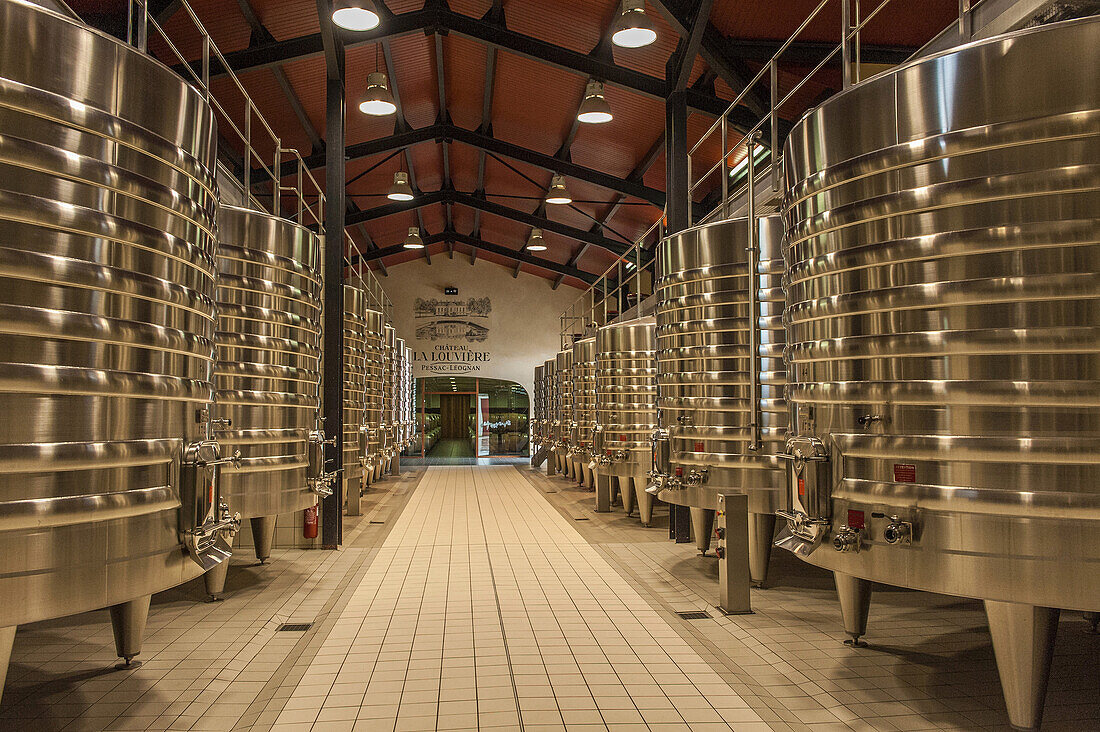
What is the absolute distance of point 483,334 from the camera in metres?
26.5

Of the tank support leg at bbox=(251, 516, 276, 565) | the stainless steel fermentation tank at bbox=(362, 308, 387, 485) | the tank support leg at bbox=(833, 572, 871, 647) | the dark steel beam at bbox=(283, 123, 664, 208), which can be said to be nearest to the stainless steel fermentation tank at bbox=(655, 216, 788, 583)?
the tank support leg at bbox=(833, 572, 871, 647)

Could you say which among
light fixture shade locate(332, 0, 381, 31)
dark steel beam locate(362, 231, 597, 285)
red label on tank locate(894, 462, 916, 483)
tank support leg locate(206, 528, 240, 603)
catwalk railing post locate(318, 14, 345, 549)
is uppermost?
dark steel beam locate(362, 231, 597, 285)

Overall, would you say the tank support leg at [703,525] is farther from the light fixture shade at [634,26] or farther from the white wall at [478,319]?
the white wall at [478,319]

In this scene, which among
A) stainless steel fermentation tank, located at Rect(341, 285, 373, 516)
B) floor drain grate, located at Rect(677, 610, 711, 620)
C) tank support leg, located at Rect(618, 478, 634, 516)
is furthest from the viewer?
tank support leg, located at Rect(618, 478, 634, 516)

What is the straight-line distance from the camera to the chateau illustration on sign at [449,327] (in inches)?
1040

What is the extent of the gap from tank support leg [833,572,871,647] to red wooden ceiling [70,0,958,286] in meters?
5.75

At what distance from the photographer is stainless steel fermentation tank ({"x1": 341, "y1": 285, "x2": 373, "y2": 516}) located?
35.5ft

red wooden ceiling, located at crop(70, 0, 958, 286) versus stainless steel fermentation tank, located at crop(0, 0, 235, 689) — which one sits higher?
red wooden ceiling, located at crop(70, 0, 958, 286)

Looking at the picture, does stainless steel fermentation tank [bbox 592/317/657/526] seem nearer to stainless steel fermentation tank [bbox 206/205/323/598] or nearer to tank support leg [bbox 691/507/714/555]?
tank support leg [bbox 691/507/714/555]

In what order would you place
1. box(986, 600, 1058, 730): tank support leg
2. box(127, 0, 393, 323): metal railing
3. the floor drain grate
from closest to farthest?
box(986, 600, 1058, 730): tank support leg → the floor drain grate → box(127, 0, 393, 323): metal railing

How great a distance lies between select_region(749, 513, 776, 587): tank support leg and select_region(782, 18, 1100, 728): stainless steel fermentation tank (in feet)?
7.68

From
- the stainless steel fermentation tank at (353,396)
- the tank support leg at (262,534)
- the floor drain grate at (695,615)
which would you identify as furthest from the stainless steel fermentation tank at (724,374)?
the stainless steel fermentation tank at (353,396)

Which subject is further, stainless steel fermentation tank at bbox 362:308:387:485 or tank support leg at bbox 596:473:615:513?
stainless steel fermentation tank at bbox 362:308:387:485

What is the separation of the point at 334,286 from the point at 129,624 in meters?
5.27
